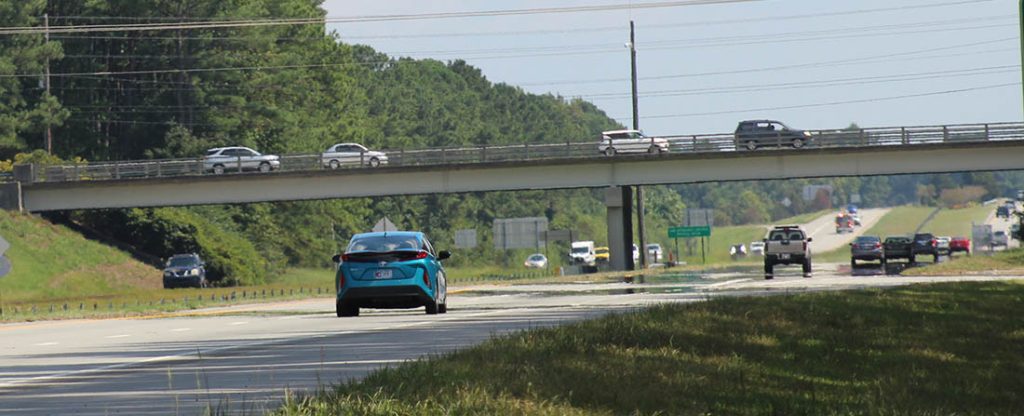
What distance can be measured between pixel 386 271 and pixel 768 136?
50.6 m

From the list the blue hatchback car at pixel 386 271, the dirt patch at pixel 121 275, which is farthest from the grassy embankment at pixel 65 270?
the blue hatchback car at pixel 386 271

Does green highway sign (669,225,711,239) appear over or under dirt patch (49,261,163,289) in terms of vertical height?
over

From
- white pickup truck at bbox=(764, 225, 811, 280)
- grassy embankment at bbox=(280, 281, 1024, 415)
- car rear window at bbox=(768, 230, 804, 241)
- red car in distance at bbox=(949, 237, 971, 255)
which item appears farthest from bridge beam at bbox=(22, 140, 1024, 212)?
grassy embankment at bbox=(280, 281, 1024, 415)

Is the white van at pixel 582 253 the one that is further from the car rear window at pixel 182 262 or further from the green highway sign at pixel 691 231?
the car rear window at pixel 182 262

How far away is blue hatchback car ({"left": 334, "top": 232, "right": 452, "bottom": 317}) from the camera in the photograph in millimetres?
31250

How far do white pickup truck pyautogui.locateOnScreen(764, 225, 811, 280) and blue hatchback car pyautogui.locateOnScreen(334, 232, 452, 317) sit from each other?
119 feet

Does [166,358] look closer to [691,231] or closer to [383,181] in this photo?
[383,181]

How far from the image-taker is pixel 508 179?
270ft

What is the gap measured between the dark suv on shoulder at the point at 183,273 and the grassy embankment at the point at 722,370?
5264cm

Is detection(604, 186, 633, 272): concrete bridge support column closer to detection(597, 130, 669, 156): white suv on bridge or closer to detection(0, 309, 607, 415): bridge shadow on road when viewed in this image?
detection(597, 130, 669, 156): white suv on bridge

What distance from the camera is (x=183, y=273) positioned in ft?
244

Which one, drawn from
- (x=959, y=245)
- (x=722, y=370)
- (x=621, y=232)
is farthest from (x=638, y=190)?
(x=722, y=370)

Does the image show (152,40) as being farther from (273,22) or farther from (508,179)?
(508,179)

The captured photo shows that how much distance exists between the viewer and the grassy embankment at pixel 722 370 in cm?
1258
